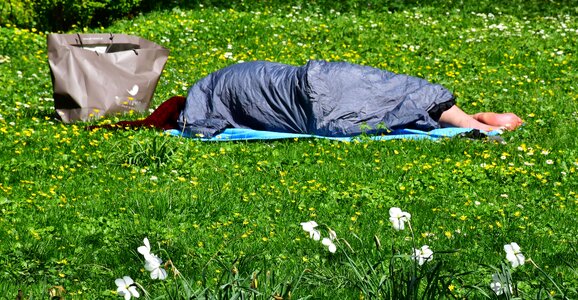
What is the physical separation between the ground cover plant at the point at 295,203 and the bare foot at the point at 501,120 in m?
0.14

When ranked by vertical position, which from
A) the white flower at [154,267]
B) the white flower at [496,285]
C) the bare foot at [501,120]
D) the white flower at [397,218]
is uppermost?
the white flower at [154,267]

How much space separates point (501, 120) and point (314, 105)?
153 cm

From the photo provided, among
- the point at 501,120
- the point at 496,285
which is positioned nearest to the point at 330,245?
the point at 496,285

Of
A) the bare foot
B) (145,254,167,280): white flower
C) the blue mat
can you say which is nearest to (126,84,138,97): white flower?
the blue mat

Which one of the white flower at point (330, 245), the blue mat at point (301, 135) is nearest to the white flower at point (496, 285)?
the white flower at point (330, 245)

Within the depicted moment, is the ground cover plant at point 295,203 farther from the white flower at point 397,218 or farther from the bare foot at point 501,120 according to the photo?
the bare foot at point 501,120

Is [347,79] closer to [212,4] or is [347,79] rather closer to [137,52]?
[137,52]

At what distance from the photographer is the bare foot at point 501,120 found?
23.5ft

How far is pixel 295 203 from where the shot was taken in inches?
204

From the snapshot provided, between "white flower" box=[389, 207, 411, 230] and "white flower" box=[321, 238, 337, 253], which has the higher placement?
"white flower" box=[389, 207, 411, 230]

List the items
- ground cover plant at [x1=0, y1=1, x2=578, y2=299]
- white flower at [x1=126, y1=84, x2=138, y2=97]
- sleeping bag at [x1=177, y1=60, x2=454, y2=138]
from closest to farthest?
1. ground cover plant at [x1=0, y1=1, x2=578, y2=299]
2. sleeping bag at [x1=177, y1=60, x2=454, y2=138]
3. white flower at [x1=126, y1=84, x2=138, y2=97]

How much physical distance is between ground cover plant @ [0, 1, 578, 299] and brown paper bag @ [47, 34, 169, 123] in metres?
0.24

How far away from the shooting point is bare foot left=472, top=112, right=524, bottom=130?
23.5ft

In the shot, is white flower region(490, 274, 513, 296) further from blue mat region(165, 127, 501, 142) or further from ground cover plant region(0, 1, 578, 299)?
blue mat region(165, 127, 501, 142)
